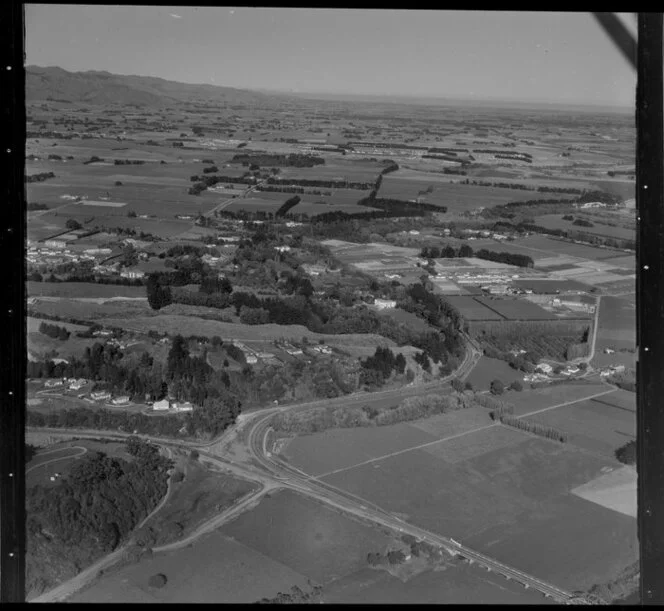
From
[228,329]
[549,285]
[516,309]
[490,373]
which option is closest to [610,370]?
[490,373]

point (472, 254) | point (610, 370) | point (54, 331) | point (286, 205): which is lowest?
point (610, 370)

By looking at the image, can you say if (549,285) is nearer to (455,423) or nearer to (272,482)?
(455,423)

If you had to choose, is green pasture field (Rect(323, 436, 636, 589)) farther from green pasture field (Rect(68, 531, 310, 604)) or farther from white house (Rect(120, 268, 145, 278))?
white house (Rect(120, 268, 145, 278))

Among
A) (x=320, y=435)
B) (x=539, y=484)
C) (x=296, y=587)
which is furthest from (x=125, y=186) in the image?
(x=539, y=484)

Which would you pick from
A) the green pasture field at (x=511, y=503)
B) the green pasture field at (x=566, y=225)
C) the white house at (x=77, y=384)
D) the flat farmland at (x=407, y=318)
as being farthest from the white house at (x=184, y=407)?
the green pasture field at (x=566, y=225)

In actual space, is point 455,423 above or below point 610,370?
below

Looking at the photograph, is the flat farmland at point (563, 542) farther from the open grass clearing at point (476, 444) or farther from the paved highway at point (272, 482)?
the open grass clearing at point (476, 444)

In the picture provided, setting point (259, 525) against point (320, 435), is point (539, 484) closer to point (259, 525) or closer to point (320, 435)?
point (320, 435)
